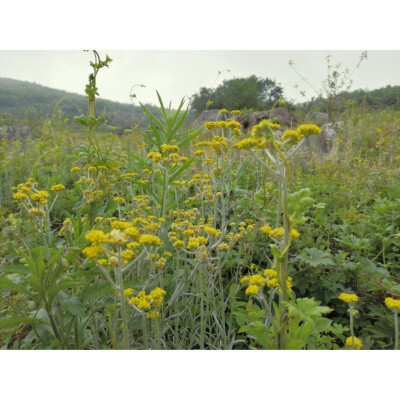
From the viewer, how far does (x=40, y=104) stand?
6.20 m

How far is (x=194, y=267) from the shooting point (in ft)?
5.59

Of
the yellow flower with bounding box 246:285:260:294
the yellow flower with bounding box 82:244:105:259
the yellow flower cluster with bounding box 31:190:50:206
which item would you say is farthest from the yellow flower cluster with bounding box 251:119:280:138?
the yellow flower cluster with bounding box 31:190:50:206

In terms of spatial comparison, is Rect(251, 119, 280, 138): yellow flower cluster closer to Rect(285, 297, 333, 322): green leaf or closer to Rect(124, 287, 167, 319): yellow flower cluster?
Rect(285, 297, 333, 322): green leaf

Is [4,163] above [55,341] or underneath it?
above

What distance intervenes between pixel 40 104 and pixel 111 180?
16.8 feet

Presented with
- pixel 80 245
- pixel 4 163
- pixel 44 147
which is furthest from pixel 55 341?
pixel 44 147

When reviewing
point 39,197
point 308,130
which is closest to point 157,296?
point 39,197

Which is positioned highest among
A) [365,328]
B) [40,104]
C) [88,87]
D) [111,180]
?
[40,104]

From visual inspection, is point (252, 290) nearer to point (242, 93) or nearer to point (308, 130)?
point (308, 130)

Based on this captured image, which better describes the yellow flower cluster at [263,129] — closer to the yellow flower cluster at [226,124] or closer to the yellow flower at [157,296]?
the yellow flower at [157,296]

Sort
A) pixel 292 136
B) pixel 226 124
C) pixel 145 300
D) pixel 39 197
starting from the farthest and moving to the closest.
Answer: pixel 226 124 → pixel 39 197 → pixel 145 300 → pixel 292 136

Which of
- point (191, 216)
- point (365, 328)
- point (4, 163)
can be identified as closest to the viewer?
point (365, 328)

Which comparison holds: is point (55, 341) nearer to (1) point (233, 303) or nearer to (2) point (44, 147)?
(1) point (233, 303)

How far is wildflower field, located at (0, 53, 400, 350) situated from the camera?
0.94 meters
